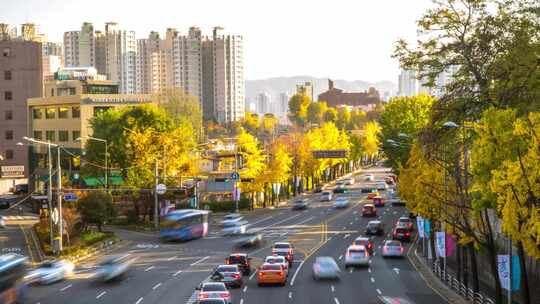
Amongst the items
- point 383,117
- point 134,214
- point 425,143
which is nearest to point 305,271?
point 425,143

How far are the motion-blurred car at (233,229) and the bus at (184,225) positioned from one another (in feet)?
26.7

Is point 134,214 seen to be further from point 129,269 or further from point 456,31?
point 456,31

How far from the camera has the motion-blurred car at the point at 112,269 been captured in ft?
162

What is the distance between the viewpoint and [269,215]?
320ft

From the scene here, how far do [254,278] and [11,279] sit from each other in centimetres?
1965

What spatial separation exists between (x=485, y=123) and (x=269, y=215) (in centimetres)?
6825

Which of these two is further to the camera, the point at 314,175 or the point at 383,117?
the point at 314,175

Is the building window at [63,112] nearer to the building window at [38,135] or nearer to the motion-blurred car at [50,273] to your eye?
the building window at [38,135]

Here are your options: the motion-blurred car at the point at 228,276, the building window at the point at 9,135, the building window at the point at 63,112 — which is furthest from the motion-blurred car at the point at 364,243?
the building window at the point at 9,135

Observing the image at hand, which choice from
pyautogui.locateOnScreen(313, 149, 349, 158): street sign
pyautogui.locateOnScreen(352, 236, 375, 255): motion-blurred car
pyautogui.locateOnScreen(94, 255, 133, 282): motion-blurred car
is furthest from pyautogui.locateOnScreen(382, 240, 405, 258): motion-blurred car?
pyautogui.locateOnScreen(313, 149, 349, 158): street sign

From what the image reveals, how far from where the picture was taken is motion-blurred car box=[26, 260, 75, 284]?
46719 millimetres

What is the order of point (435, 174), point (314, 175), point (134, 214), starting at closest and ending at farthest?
point (435, 174), point (134, 214), point (314, 175)

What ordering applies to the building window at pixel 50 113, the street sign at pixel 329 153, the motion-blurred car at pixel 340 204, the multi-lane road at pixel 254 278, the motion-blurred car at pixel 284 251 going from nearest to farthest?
the multi-lane road at pixel 254 278 → the motion-blurred car at pixel 284 251 → the motion-blurred car at pixel 340 204 → the building window at pixel 50 113 → the street sign at pixel 329 153

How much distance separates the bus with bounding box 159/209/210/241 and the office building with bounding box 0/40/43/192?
66.4 m
